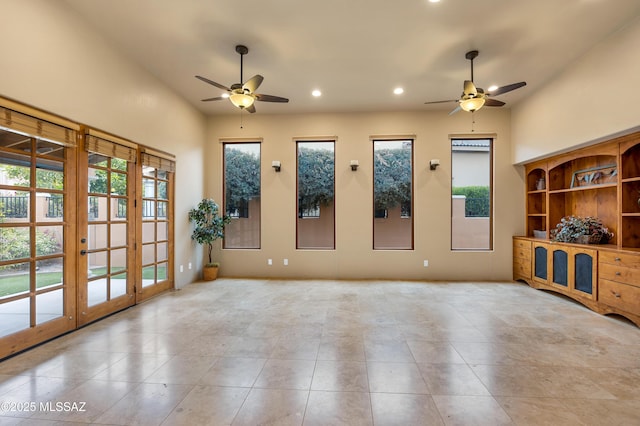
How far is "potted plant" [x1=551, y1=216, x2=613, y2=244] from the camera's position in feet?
14.8

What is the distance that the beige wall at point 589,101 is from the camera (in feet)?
11.8

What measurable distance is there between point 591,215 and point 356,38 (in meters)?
5.01

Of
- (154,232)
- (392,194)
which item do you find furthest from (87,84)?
(392,194)

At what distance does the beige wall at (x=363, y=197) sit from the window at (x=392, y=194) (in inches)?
6.3

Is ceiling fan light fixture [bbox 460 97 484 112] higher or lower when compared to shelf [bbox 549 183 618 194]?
higher

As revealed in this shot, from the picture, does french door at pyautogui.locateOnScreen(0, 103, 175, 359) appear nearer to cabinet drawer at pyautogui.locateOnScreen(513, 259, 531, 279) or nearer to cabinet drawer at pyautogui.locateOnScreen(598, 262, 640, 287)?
cabinet drawer at pyautogui.locateOnScreen(598, 262, 640, 287)

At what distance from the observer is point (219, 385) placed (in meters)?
2.36

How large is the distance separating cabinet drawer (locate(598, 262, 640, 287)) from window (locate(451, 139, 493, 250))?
2.19 meters

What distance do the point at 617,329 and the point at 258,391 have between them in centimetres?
434

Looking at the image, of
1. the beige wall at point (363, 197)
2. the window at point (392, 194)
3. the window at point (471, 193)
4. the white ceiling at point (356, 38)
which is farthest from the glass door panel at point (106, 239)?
the window at point (471, 193)

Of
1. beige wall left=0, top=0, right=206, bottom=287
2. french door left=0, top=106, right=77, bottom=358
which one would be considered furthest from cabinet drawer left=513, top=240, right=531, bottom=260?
french door left=0, top=106, right=77, bottom=358

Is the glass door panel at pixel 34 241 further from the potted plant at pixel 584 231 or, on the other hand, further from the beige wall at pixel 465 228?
the potted plant at pixel 584 231

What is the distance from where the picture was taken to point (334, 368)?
262cm

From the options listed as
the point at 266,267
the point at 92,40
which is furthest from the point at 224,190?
the point at 92,40
